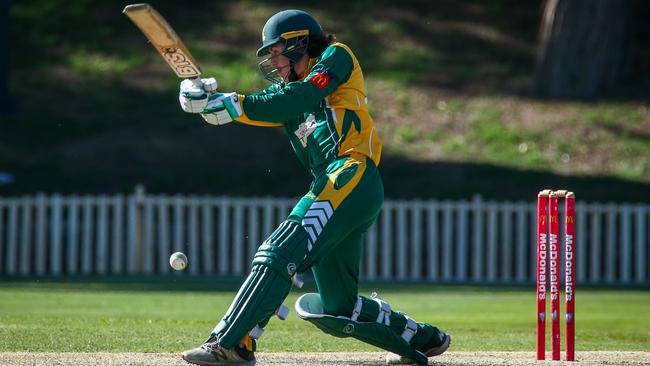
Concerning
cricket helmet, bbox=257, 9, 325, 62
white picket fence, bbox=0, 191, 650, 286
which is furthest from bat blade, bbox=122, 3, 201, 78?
white picket fence, bbox=0, 191, 650, 286

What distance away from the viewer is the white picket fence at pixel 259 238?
16812 mm

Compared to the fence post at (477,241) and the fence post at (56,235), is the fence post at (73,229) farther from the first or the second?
the fence post at (477,241)

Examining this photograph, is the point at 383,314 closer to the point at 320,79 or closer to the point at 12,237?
the point at 320,79

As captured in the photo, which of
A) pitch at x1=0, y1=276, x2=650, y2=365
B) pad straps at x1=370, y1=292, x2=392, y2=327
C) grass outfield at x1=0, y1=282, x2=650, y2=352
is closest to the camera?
pad straps at x1=370, y1=292, x2=392, y2=327

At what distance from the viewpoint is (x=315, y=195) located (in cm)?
604

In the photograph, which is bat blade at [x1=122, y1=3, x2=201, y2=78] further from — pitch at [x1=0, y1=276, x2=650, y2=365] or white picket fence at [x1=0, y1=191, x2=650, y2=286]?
white picket fence at [x1=0, y1=191, x2=650, y2=286]

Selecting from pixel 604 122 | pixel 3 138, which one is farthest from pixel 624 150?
pixel 3 138

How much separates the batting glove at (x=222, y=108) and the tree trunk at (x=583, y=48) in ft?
54.8

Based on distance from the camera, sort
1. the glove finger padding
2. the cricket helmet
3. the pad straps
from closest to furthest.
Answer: the glove finger padding, the cricket helmet, the pad straps

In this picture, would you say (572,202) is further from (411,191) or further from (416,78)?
(416,78)

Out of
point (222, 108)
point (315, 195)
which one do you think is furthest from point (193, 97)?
point (315, 195)

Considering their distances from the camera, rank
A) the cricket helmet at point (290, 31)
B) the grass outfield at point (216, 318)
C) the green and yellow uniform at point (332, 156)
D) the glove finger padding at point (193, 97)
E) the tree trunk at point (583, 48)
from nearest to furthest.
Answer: the glove finger padding at point (193, 97) < the green and yellow uniform at point (332, 156) < the cricket helmet at point (290, 31) < the grass outfield at point (216, 318) < the tree trunk at point (583, 48)

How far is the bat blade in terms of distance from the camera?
5.57m

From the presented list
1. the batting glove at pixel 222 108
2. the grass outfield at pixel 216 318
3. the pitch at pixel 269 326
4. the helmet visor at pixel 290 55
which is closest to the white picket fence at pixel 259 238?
the pitch at pixel 269 326
